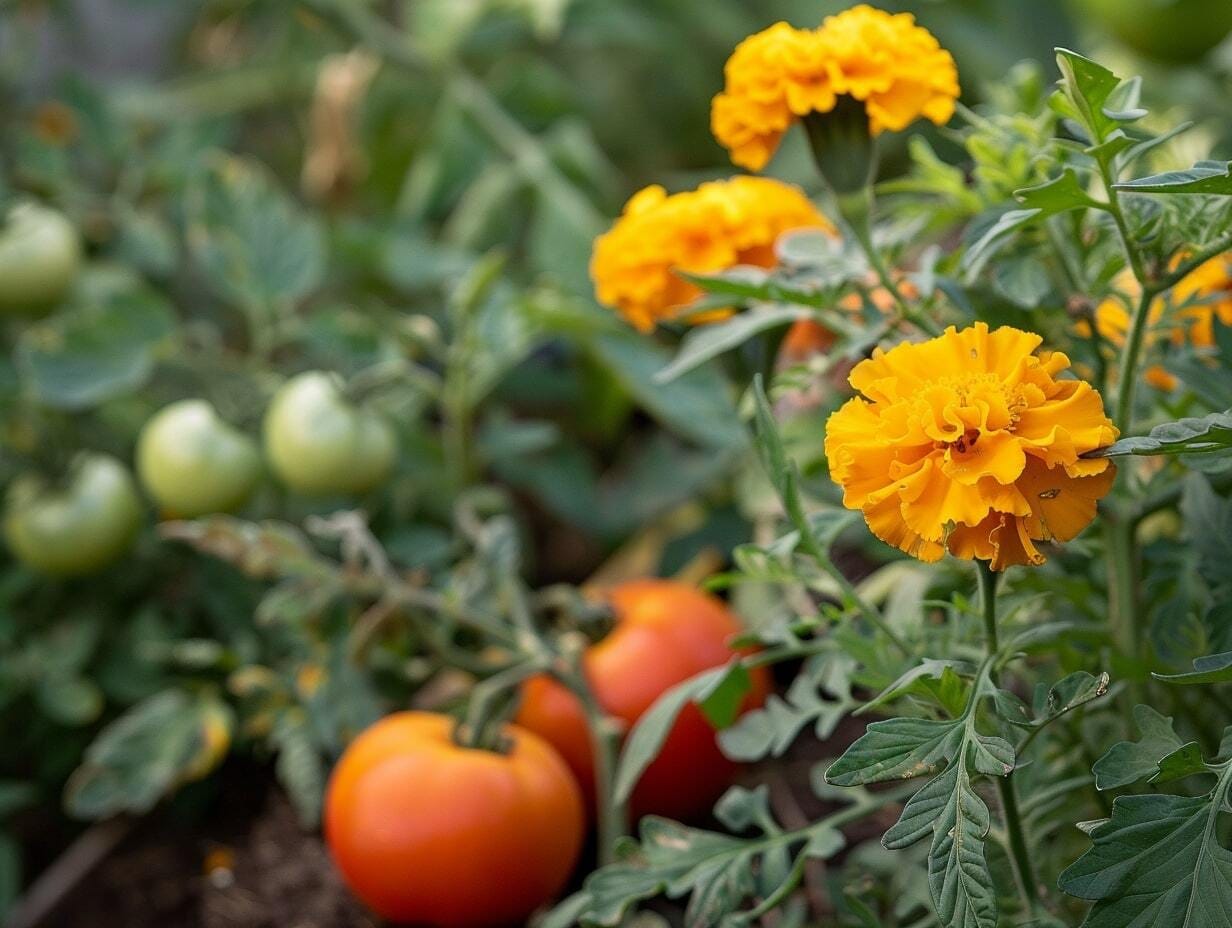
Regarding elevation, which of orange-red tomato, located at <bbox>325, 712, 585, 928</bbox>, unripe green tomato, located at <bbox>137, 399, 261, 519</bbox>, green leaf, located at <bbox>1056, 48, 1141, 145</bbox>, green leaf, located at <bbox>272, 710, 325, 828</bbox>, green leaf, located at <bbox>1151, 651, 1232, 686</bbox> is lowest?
green leaf, located at <bbox>272, 710, 325, 828</bbox>

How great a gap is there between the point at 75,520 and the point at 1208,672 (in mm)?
744

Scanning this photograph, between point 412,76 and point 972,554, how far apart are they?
1.10m

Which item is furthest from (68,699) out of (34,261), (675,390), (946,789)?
(946,789)

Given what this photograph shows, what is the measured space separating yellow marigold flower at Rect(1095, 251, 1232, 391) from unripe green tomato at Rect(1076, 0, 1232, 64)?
0.79 meters

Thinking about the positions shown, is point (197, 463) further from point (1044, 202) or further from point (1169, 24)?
point (1169, 24)

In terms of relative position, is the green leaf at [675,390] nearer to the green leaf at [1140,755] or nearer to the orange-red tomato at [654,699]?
the orange-red tomato at [654,699]

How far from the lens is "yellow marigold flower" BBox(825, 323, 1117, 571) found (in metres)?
0.34

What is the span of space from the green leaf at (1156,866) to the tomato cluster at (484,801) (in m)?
0.36

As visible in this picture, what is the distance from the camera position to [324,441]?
2.70 feet

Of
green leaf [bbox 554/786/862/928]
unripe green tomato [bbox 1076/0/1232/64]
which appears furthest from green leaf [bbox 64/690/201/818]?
unripe green tomato [bbox 1076/0/1232/64]

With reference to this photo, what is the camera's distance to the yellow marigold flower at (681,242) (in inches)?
22.0

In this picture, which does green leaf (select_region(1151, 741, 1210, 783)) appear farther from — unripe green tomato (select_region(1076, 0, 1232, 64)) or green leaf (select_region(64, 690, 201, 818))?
unripe green tomato (select_region(1076, 0, 1232, 64))

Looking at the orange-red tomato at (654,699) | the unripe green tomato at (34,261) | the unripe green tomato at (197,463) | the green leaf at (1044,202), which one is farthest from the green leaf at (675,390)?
the green leaf at (1044,202)

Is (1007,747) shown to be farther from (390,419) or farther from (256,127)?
(256,127)
